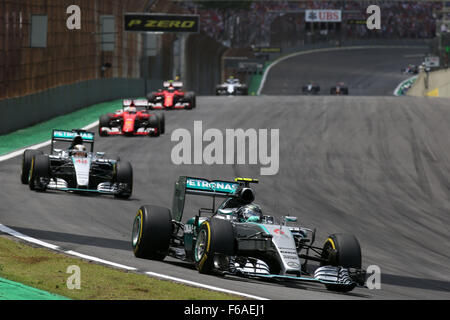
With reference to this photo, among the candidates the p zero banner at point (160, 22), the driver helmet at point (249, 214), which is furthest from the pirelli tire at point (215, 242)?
the p zero banner at point (160, 22)

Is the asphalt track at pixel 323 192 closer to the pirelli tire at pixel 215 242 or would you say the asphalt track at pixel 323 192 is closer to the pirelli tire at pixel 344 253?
the pirelli tire at pixel 215 242

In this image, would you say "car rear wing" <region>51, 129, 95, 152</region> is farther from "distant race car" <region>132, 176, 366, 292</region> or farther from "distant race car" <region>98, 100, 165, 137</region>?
"distant race car" <region>98, 100, 165, 137</region>

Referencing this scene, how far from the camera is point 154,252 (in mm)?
12086

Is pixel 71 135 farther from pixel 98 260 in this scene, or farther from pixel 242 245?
pixel 242 245

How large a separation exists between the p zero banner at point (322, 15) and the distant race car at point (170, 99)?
6701 centimetres

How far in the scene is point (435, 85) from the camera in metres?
74.2

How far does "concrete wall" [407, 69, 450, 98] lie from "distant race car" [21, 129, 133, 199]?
5083cm

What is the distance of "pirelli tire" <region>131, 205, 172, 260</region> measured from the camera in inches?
470

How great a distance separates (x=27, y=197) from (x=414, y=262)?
8.17 m

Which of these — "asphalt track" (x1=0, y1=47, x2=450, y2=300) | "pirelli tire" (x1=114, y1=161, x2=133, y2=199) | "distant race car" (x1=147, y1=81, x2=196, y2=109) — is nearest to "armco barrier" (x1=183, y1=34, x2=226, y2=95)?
"distant race car" (x1=147, y1=81, x2=196, y2=109)

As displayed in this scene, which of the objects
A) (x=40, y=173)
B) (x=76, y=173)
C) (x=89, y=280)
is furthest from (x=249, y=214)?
(x=40, y=173)

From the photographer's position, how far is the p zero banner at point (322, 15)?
4193 inches

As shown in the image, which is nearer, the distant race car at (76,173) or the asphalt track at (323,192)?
the asphalt track at (323,192)

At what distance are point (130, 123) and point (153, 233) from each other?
1986 centimetres
